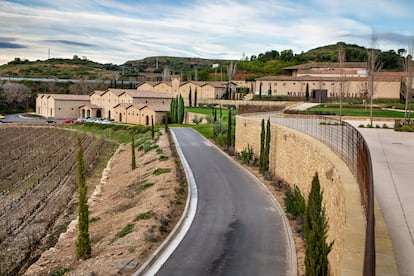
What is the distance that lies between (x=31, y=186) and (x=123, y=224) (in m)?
14.7

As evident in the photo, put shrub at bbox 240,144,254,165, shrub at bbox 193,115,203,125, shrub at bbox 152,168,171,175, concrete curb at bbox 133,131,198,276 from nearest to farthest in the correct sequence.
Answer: concrete curb at bbox 133,131,198,276
shrub at bbox 152,168,171,175
shrub at bbox 240,144,254,165
shrub at bbox 193,115,203,125

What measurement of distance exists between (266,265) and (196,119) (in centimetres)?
4572

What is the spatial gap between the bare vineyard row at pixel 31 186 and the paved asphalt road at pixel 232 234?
6685mm

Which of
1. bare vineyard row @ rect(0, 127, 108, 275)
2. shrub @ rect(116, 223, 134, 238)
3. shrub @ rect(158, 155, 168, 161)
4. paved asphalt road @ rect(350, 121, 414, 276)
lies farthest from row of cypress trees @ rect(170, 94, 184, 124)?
shrub @ rect(116, 223, 134, 238)

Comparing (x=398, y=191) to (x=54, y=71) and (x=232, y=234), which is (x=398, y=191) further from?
(x=54, y=71)

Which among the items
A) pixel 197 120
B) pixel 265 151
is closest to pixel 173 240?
pixel 265 151

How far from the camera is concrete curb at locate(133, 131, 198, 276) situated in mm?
11688

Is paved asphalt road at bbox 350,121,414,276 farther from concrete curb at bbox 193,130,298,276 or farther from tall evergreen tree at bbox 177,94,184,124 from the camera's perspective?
tall evergreen tree at bbox 177,94,184,124

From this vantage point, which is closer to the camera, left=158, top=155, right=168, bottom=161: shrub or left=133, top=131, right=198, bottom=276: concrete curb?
left=133, top=131, right=198, bottom=276: concrete curb

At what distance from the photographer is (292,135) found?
769 inches

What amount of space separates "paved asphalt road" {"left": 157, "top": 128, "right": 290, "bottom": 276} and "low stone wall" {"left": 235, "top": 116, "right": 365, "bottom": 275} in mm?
1609

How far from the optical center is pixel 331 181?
1186 cm

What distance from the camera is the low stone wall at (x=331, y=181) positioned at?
23.6 feet

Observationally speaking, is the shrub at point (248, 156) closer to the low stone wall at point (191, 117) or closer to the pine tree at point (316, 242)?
the pine tree at point (316, 242)
